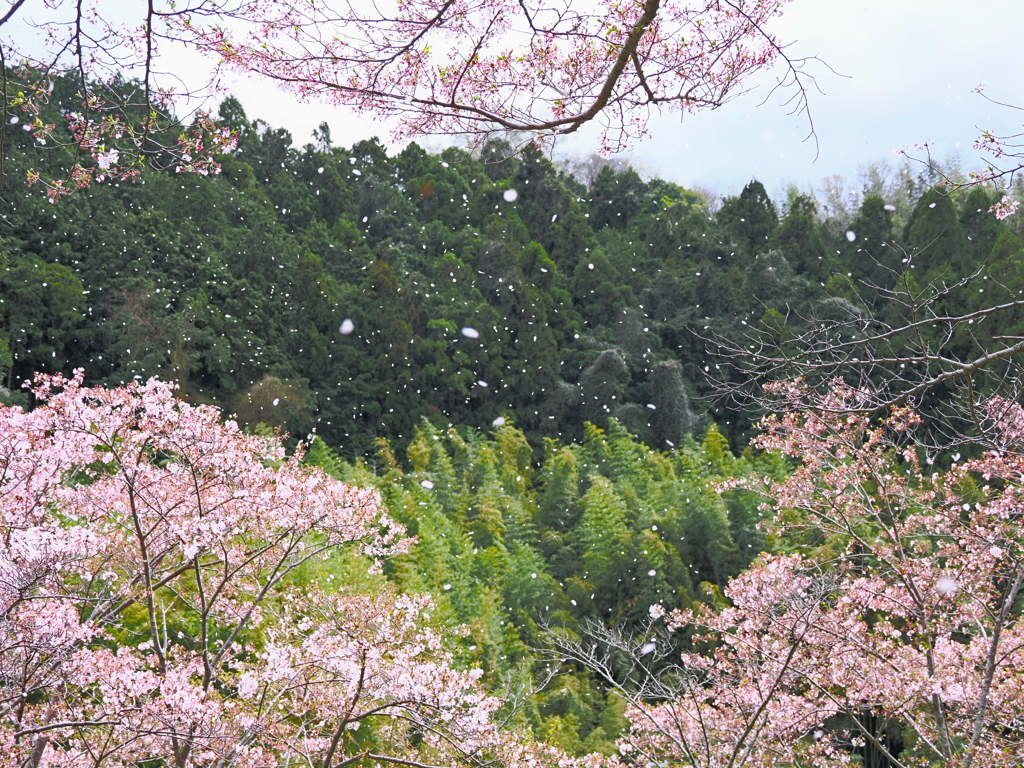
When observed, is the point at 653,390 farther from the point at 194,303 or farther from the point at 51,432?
the point at 51,432

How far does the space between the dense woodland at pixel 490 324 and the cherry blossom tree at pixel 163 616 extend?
2.85m

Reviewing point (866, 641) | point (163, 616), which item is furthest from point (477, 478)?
point (163, 616)

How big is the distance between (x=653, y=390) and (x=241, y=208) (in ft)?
27.3

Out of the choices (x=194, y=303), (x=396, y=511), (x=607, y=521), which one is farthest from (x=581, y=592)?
(x=194, y=303)

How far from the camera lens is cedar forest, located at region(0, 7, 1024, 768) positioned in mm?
2971

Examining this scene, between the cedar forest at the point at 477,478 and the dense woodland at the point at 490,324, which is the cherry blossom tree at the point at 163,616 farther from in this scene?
the dense woodland at the point at 490,324

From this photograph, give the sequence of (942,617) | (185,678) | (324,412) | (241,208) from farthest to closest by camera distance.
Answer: (241,208), (324,412), (942,617), (185,678)

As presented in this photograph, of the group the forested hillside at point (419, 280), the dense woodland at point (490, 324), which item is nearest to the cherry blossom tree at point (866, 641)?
the dense woodland at point (490, 324)

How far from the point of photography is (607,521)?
27.9 feet

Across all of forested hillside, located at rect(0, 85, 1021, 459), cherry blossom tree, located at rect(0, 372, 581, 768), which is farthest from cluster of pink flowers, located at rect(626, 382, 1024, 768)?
forested hillside, located at rect(0, 85, 1021, 459)

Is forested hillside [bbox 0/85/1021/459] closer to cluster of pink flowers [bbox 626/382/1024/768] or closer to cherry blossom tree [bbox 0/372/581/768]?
cluster of pink flowers [bbox 626/382/1024/768]

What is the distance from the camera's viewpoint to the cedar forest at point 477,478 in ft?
9.75

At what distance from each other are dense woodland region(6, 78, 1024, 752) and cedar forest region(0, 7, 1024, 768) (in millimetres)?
64

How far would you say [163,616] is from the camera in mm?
3189
